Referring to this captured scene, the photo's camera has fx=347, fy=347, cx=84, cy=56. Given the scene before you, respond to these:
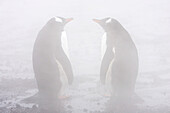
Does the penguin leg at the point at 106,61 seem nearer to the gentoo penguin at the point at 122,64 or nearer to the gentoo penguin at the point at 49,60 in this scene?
the gentoo penguin at the point at 122,64

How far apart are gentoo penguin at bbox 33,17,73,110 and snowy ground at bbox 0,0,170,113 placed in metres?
0.22

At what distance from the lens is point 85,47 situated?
6.27m

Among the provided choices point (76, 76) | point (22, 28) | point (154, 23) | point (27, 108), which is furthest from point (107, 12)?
point (27, 108)

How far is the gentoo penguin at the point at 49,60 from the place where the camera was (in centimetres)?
354

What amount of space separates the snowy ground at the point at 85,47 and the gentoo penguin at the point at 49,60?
8.8 inches

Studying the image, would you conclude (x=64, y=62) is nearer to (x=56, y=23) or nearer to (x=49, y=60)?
(x=49, y=60)

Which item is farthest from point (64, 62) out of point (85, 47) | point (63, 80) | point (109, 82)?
point (85, 47)

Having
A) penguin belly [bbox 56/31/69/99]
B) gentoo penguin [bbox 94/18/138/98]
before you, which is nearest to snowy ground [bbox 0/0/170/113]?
penguin belly [bbox 56/31/69/99]

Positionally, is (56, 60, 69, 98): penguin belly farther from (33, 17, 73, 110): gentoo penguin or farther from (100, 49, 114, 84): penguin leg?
(100, 49, 114, 84): penguin leg

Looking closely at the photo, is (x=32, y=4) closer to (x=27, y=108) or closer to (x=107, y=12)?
(x=107, y=12)

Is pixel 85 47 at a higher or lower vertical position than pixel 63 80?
lower

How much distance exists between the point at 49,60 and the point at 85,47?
2752 millimetres

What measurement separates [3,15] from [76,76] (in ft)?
18.8

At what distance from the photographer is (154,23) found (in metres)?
8.12
